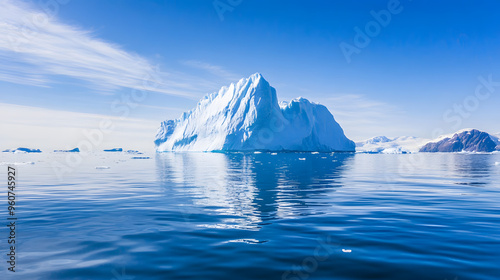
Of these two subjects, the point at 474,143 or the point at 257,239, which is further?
the point at 474,143

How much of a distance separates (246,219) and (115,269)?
454cm

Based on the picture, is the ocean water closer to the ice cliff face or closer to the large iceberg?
the large iceberg

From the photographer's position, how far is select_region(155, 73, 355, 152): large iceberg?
8750cm

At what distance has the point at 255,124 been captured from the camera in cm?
8556

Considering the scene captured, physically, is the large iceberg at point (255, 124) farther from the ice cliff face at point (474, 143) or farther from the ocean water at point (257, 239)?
the ice cliff face at point (474, 143)

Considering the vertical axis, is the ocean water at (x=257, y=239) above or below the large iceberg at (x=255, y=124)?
below

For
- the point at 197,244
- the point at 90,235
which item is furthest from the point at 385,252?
the point at 90,235

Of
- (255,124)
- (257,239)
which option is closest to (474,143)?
(255,124)

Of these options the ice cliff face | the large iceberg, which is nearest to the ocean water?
the large iceberg

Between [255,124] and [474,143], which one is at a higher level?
[255,124]

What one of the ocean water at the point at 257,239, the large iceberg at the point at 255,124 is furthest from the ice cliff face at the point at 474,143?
the ocean water at the point at 257,239

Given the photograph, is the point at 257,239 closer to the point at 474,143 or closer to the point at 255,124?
the point at 255,124

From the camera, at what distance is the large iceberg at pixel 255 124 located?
87500 millimetres

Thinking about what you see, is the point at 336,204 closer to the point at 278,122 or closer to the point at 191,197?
the point at 191,197
